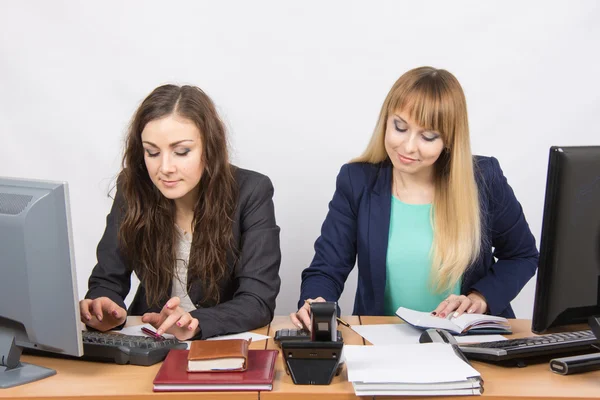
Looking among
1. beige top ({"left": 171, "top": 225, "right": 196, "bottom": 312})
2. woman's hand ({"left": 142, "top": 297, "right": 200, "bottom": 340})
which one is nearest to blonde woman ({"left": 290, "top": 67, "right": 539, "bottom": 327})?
beige top ({"left": 171, "top": 225, "right": 196, "bottom": 312})

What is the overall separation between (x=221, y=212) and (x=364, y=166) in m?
0.58

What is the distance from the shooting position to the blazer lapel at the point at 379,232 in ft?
8.51

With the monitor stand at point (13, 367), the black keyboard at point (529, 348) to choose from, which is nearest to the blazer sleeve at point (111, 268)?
the monitor stand at point (13, 367)

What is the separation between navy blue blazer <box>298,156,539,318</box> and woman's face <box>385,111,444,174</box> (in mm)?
236

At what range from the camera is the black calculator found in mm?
1966

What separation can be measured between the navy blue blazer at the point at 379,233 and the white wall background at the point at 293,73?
94 centimetres

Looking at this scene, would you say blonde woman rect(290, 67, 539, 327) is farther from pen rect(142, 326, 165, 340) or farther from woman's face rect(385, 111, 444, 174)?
pen rect(142, 326, 165, 340)

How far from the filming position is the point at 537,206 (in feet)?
12.0

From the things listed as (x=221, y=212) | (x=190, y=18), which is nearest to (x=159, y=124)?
(x=221, y=212)

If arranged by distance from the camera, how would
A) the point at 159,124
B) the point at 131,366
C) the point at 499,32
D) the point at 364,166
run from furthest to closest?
the point at 499,32 < the point at 364,166 < the point at 159,124 < the point at 131,366

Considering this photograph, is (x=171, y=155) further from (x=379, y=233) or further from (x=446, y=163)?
(x=446, y=163)

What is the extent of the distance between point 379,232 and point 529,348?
84 cm

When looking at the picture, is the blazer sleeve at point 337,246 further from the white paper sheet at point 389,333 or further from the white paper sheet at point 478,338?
the white paper sheet at point 478,338

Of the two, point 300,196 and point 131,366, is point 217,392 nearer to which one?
point 131,366
